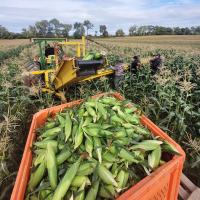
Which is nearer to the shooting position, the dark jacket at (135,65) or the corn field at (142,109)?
the corn field at (142,109)

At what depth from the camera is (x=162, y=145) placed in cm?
201

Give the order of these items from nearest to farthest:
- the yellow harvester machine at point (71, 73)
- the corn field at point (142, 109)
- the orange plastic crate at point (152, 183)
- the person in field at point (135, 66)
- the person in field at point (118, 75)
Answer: the orange plastic crate at point (152, 183), the corn field at point (142, 109), the yellow harvester machine at point (71, 73), the person in field at point (118, 75), the person in field at point (135, 66)

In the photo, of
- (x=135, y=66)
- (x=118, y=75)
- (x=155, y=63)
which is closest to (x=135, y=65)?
(x=135, y=66)

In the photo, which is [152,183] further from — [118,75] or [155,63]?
[155,63]

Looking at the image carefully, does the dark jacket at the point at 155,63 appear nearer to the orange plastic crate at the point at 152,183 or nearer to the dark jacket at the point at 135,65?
the dark jacket at the point at 135,65

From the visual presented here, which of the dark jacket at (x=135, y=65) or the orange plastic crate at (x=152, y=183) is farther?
the dark jacket at (x=135, y=65)

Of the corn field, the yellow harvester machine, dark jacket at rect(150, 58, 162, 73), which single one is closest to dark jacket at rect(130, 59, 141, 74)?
the corn field

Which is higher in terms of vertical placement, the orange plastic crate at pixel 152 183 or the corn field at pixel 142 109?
the orange plastic crate at pixel 152 183

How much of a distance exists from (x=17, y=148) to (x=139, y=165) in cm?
240

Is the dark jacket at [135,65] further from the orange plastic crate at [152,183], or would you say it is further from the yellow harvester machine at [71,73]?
the orange plastic crate at [152,183]

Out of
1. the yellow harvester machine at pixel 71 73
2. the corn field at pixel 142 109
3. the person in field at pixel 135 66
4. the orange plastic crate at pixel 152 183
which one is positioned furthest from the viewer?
the person in field at pixel 135 66

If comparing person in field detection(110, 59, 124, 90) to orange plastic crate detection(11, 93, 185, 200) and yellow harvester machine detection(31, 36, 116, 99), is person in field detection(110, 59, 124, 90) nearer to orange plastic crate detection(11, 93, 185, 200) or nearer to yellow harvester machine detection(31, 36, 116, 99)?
yellow harvester machine detection(31, 36, 116, 99)

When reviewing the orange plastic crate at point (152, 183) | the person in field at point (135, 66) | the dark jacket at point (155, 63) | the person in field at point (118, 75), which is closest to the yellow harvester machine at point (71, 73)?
the person in field at point (118, 75)

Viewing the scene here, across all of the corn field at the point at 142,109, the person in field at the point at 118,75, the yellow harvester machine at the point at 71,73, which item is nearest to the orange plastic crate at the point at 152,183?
the corn field at the point at 142,109
